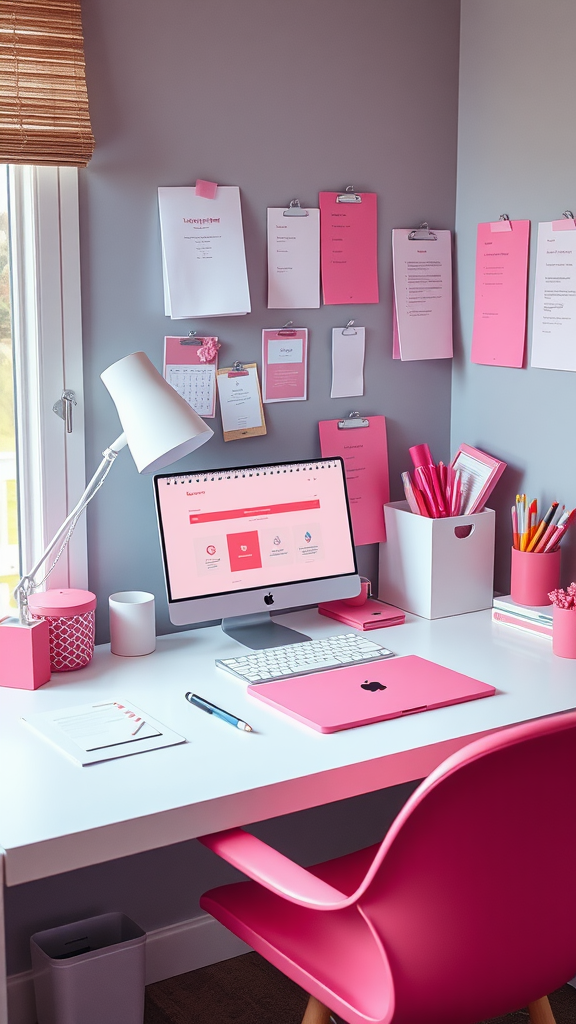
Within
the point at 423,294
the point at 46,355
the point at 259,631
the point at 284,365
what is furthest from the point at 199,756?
the point at 423,294

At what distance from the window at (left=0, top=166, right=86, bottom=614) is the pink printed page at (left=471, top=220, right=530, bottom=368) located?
0.90m

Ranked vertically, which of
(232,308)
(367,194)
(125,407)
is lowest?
(125,407)

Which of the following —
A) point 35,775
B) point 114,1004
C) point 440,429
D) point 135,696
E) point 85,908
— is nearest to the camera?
point 35,775

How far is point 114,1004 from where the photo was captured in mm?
1794

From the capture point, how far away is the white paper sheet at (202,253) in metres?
1.91

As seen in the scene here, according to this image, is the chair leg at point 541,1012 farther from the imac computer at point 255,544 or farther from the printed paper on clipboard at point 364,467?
the printed paper on clipboard at point 364,467

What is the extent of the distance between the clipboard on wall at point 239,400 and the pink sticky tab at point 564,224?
65 centimetres

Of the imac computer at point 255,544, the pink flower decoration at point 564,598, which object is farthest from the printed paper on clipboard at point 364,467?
the pink flower decoration at point 564,598

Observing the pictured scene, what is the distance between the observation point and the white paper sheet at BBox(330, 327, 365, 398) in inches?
85.4

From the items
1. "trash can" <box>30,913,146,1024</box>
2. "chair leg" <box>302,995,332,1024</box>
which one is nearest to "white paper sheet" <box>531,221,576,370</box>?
"chair leg" <box>302,995,332,1024</box>

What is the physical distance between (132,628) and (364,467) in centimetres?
68

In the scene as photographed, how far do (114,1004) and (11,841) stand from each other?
0.78 meters

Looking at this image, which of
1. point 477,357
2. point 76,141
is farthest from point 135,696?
point 477,357

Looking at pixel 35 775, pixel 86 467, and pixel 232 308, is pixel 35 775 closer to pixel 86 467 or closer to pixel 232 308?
pixel 86 467
